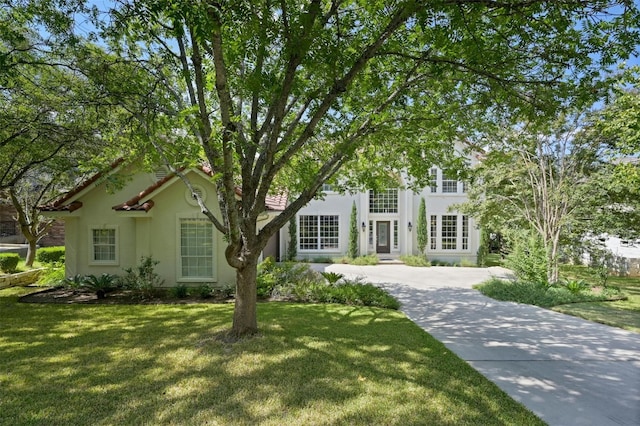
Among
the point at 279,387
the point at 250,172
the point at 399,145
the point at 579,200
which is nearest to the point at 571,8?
the point at 399,145

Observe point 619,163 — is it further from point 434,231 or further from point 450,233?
point 434,231

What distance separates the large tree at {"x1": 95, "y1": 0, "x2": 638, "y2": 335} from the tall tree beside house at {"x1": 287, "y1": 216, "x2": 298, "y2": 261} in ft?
44.9

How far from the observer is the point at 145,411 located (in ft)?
12.5

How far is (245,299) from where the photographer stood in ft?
20.2

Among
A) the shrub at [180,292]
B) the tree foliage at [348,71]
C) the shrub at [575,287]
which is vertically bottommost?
the shrub at [575,287]

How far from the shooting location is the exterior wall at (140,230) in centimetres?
1169

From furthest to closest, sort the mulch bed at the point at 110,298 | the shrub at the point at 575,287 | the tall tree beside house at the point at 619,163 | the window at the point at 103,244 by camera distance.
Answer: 1. the window at the point at 103,244
2. the shrub at the point at 575,287
3. the mulch bed at the point at 110,298
4. the tall tree beside house at the point at 619,163

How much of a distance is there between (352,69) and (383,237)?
18.1 m

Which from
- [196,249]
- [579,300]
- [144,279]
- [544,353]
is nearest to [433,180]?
[579,300]

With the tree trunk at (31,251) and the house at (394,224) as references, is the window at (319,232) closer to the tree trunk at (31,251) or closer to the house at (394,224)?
the house at (394,224)

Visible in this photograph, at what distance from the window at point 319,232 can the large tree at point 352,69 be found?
13867 millimetres

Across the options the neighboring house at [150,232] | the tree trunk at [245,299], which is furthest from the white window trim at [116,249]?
the tree trunk at [245,299]

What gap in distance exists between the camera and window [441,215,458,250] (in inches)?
827

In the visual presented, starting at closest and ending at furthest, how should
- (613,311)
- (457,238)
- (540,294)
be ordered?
(613,311), (540,294), (457,238)
